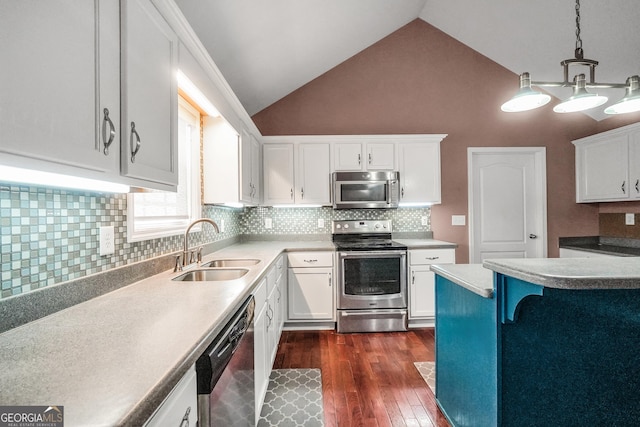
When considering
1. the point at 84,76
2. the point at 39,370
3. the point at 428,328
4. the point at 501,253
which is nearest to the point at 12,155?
the point at 84,76

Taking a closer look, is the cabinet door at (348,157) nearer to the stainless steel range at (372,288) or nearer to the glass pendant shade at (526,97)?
the stainless steel range at (372,288)

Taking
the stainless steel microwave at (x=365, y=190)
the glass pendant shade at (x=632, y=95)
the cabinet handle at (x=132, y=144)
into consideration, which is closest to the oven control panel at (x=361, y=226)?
the stainless steel microwave at (x=365, y=190)

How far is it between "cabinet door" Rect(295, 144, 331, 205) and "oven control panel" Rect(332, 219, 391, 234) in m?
0.36

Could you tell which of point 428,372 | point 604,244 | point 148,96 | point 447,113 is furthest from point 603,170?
point 148,96

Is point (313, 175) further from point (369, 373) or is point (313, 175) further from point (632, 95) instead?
point (632, 95)

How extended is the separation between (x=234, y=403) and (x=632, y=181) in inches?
165

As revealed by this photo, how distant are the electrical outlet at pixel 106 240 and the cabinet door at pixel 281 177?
2.05 metres

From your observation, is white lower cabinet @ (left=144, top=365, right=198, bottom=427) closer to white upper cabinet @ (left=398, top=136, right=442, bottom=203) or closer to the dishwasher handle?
the dishwasher handle

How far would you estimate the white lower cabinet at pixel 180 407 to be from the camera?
629 millimetres

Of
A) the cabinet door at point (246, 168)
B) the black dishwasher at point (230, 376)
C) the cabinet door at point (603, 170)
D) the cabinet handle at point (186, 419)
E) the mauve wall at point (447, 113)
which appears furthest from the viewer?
the mauve wall at point (447, 113)

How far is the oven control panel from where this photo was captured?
350 cm

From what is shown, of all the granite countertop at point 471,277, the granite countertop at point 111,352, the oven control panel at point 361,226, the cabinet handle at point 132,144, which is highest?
the cabinet handle at point 132,144

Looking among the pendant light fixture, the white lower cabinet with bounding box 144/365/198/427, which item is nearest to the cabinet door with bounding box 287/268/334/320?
the pendant light fixture

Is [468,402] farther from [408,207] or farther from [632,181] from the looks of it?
[632,181]
